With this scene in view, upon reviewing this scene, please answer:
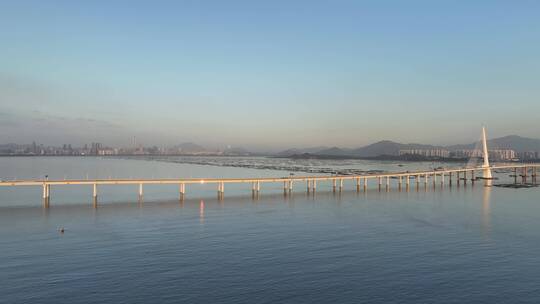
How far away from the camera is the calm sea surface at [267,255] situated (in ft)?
83.7

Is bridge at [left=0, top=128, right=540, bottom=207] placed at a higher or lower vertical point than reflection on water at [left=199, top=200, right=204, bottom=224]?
higher

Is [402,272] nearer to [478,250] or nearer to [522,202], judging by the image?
[478,250]

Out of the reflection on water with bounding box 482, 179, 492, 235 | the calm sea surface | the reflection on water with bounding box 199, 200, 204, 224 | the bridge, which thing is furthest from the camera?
the bridge

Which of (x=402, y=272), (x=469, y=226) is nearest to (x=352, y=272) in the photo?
(x=402, y=272)

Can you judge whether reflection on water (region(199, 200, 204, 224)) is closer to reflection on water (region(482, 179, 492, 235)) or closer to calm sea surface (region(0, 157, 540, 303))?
calm sea surface (region(0, 157, 540, 303))

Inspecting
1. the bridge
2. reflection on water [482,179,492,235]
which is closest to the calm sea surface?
reflection on water [482,179,492,235]

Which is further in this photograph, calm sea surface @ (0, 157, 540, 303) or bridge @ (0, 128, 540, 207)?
bridge @ (0, 128, 540, 207)

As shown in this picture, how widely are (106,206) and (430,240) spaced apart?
46.2 metres

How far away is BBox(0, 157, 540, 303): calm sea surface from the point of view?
1004 inches

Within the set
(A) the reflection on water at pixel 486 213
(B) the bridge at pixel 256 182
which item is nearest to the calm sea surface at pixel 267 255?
A: (A) the reflection on water at pixel 486 213

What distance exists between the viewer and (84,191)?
8600 cm

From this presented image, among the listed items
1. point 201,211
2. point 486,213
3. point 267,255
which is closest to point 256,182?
point 201,211

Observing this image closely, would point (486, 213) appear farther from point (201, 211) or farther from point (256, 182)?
point (256, 182)

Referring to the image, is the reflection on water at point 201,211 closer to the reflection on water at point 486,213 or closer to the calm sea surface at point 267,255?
the calm sea surface at point 267,255
